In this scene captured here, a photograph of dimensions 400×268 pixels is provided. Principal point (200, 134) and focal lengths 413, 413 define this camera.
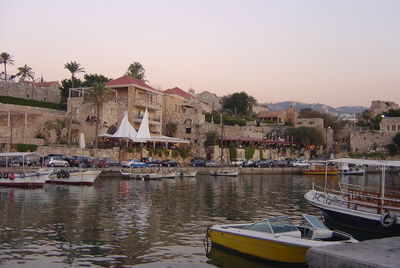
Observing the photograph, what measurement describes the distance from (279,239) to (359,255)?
15.7 feet

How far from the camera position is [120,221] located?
20141 millimetres

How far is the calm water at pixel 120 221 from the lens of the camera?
1386 centimetres

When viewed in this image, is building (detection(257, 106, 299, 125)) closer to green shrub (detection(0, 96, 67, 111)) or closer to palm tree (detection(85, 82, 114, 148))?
green shrub (detection(0, 96, 67, 111))

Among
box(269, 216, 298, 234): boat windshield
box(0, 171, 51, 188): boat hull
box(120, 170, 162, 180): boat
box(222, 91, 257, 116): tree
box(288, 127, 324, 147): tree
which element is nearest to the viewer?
box(269, 216, 298, 234): boat windshield

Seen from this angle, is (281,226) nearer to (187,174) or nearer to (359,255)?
(359,255)

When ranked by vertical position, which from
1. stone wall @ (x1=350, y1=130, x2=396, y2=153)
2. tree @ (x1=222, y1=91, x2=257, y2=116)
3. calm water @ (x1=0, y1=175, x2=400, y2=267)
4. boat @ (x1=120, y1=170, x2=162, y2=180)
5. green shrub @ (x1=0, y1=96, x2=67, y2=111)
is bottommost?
calm water @ (x1=0, y1=175, x2=400, y2=267)

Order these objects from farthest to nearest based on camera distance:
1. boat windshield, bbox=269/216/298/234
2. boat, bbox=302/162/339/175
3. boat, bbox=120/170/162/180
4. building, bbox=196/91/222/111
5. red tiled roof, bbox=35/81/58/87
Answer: building, bbox=196/91/222/111, red tiled roof, bbox=35/81/58/87, boat, bbox=302/162/339/175, boat, bbox=120/170/162/180, boat windshield, bbox=269/216/298/234

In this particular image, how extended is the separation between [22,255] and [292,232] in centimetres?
893

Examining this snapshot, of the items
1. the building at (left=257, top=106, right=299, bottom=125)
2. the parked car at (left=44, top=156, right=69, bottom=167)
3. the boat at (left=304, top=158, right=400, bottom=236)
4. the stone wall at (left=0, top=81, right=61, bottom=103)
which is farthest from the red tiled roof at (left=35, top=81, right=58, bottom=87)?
the boat at (left=304, top=158, right=400, bottom=236)

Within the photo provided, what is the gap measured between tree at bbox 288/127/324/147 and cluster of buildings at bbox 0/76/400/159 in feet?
5.55

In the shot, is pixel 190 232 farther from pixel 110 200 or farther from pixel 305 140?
pixel 305 140

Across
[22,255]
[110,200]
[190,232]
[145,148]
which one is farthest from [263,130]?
[22,255]

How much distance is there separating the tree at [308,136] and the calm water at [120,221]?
50.1 metres

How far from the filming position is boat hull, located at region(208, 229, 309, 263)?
12797mm
